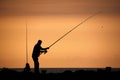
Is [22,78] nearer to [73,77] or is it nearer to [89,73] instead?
[73,77]

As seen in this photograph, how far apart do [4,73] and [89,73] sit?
201 inches

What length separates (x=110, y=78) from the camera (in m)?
22.3

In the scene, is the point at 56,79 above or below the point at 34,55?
below

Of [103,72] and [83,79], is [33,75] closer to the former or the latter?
[83,79]

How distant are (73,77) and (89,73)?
5.71 feet

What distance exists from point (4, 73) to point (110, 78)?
631 centimetres

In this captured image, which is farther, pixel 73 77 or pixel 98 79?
pixel 73 77

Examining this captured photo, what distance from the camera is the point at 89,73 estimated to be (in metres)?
24.6

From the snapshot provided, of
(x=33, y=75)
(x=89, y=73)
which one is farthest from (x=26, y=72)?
(x=89, y=73)

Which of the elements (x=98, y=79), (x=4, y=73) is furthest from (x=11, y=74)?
(x=98, y=79)

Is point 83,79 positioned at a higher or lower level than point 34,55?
lower

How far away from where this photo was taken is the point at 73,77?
2322 cm

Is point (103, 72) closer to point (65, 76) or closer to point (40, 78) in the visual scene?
point (65, 76)

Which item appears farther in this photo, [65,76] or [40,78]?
[65,76]
